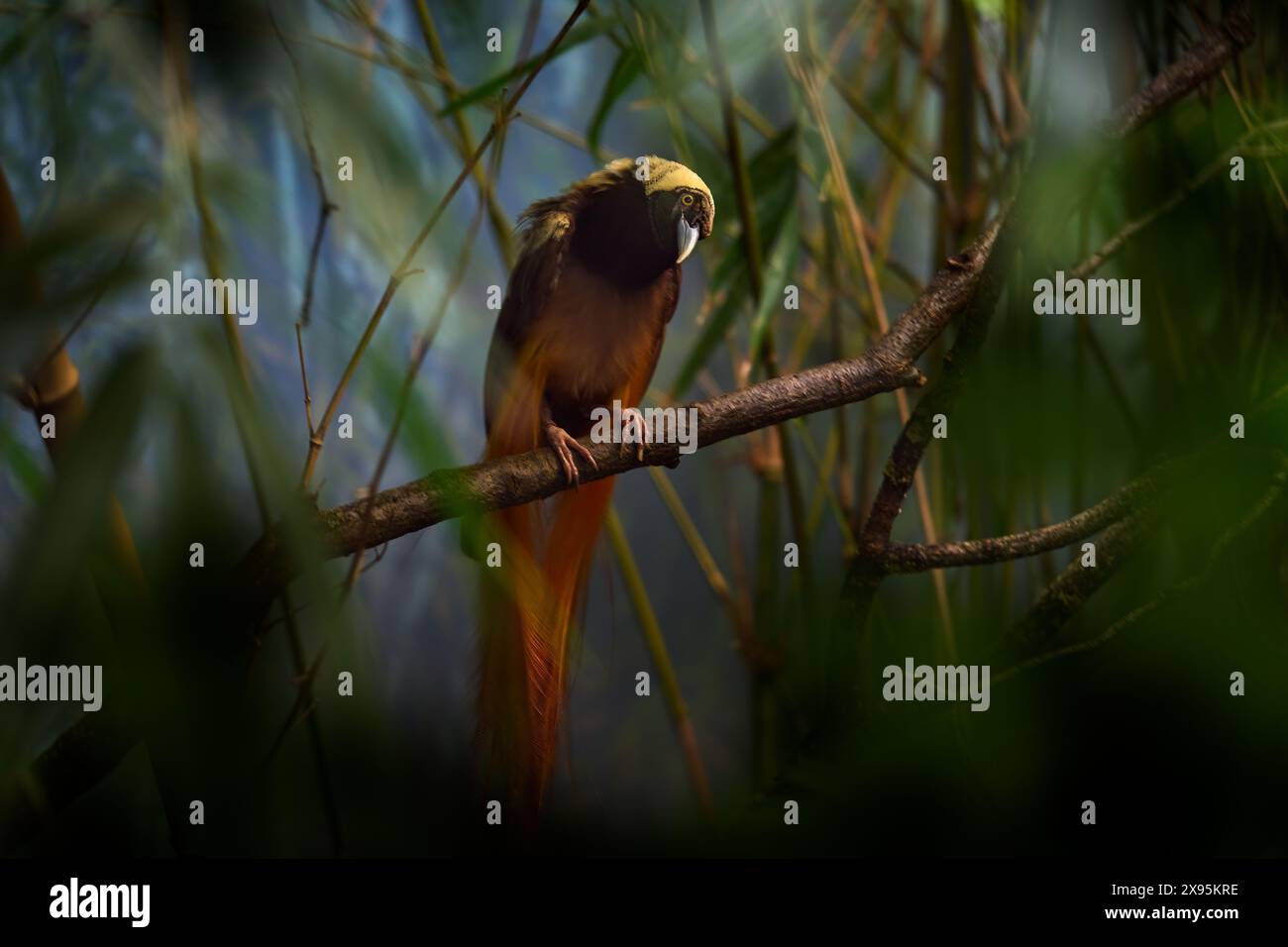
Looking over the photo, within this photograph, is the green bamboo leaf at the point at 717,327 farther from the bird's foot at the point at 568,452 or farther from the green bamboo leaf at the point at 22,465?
the green bamboo leaf at the point at 22,465

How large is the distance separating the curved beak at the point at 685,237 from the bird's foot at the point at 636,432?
18cm

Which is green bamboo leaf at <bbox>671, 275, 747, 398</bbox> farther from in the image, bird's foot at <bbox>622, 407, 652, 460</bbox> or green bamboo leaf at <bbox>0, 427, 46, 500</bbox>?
green bamboo leaf at <bbox>0, 427, 46, 500</bbox>

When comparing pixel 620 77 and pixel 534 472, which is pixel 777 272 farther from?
pixel 534 472

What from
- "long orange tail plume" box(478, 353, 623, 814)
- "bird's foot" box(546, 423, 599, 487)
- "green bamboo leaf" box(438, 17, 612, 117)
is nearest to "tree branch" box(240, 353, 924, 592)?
"bird's foot" box(546, 423, 599, 487)

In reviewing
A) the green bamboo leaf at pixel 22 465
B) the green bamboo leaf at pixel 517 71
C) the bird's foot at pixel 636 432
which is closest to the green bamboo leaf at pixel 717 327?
the bird's foot at pixel 636 432

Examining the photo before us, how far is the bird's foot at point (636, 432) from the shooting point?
98cm

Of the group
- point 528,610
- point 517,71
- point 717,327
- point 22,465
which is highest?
point 517,71

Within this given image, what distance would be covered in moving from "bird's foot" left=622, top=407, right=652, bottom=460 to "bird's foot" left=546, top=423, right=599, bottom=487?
0.04 m

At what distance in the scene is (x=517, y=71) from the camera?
3.24 feet

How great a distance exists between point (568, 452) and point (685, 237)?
0.88 ft

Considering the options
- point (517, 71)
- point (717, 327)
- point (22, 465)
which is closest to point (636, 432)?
point (717, 327)
